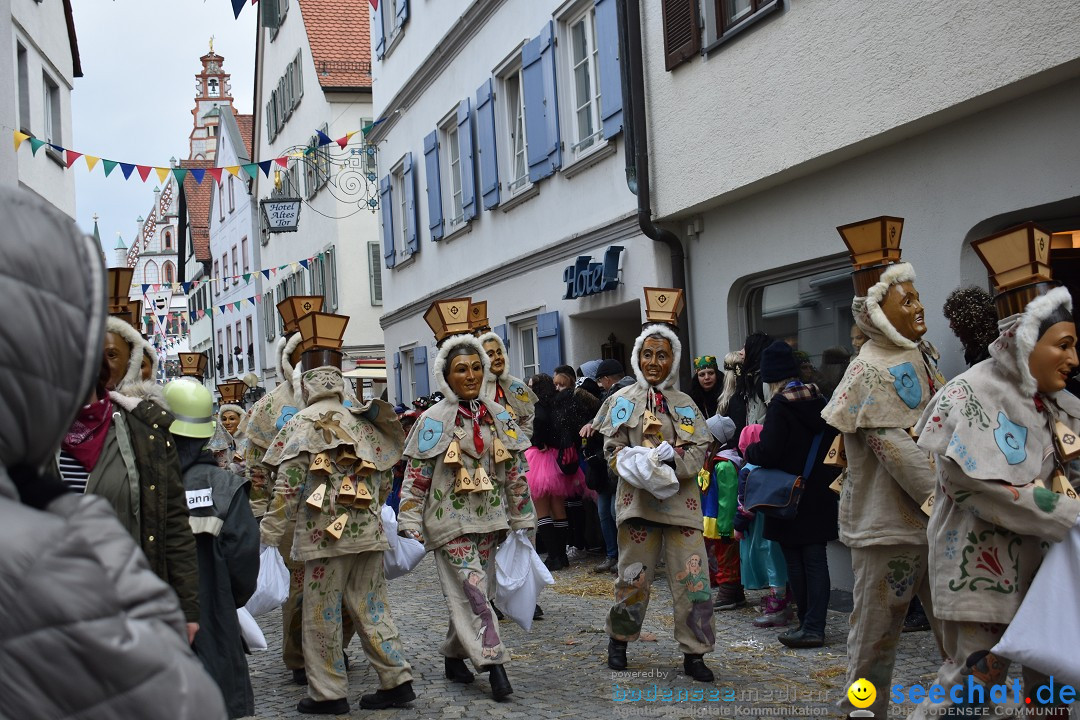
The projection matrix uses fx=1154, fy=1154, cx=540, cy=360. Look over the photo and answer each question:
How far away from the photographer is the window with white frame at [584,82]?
519 inches

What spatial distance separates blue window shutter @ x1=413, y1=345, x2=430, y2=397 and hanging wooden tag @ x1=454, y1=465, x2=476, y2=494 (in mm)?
13343

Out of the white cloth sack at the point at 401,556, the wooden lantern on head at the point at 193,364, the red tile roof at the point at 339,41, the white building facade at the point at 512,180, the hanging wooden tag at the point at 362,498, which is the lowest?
the white cloth sack at the point at 401,556

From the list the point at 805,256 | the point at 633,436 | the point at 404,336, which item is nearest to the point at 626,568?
the point at 633,436

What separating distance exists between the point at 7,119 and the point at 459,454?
8.37 m

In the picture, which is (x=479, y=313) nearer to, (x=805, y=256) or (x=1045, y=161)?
(x=805, y=256)

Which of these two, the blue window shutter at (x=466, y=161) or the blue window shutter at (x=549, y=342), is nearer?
the blue window shutter at (x=549, y=342)

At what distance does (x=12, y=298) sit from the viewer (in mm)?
1530

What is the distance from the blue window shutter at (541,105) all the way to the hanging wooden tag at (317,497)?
8.44 metres

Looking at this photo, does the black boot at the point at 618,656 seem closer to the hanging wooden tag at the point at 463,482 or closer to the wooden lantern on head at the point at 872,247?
the hanging wooden tag at the point at 463,482

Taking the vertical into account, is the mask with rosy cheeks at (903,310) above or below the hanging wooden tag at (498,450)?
above

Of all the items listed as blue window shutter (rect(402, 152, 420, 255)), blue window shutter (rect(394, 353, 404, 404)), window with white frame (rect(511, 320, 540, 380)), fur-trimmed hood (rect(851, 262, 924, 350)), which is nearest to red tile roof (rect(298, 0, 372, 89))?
blue window shutter (rect(402, 152, 420, 255))

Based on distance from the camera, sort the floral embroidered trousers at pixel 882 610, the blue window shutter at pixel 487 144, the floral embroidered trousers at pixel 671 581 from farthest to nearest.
→ the blue window shutter at pixel 487 144 < the floral embroidered trousers at pixel 671 581 < the floral embroidered trousers at pixel 882 610

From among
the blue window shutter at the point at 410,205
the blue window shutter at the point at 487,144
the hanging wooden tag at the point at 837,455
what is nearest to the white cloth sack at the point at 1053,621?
the hanging wooden tag at the point at 837,455

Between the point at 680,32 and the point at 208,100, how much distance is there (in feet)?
318
